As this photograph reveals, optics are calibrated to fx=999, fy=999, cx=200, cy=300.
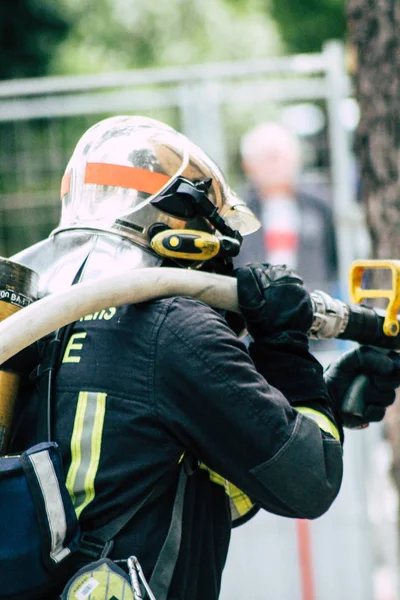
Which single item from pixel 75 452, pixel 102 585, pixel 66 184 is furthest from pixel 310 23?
pixel 102 585

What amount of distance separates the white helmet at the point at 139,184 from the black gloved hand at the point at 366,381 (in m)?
0.47

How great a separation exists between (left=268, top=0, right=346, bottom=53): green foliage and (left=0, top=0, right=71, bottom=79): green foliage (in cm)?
541

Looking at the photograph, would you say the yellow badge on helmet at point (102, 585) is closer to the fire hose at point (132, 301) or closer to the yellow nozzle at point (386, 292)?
the fire hose at point (132, 301)

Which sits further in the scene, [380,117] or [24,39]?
[24,39]

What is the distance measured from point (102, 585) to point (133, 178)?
94 centimetres

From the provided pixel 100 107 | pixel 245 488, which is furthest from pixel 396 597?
pixel 245 488

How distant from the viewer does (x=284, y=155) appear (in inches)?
223

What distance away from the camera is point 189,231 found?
2.32 metres

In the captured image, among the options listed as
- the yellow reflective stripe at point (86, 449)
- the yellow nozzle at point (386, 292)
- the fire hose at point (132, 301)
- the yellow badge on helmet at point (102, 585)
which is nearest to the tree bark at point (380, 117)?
the yellow nozzle at point (386, 292)

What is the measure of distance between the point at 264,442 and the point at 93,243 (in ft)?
2.09

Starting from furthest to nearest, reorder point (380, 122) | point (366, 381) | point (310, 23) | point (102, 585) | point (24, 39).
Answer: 1. point (310, 23)
2. point (24, 39)
3. point (380, 122)
4. point (366, 381)
5. point (102, 585)

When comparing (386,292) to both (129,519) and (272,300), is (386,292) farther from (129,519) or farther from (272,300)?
(129,519)

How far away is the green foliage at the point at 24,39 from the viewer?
36.6 feet

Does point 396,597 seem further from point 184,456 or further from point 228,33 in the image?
point 228,33
